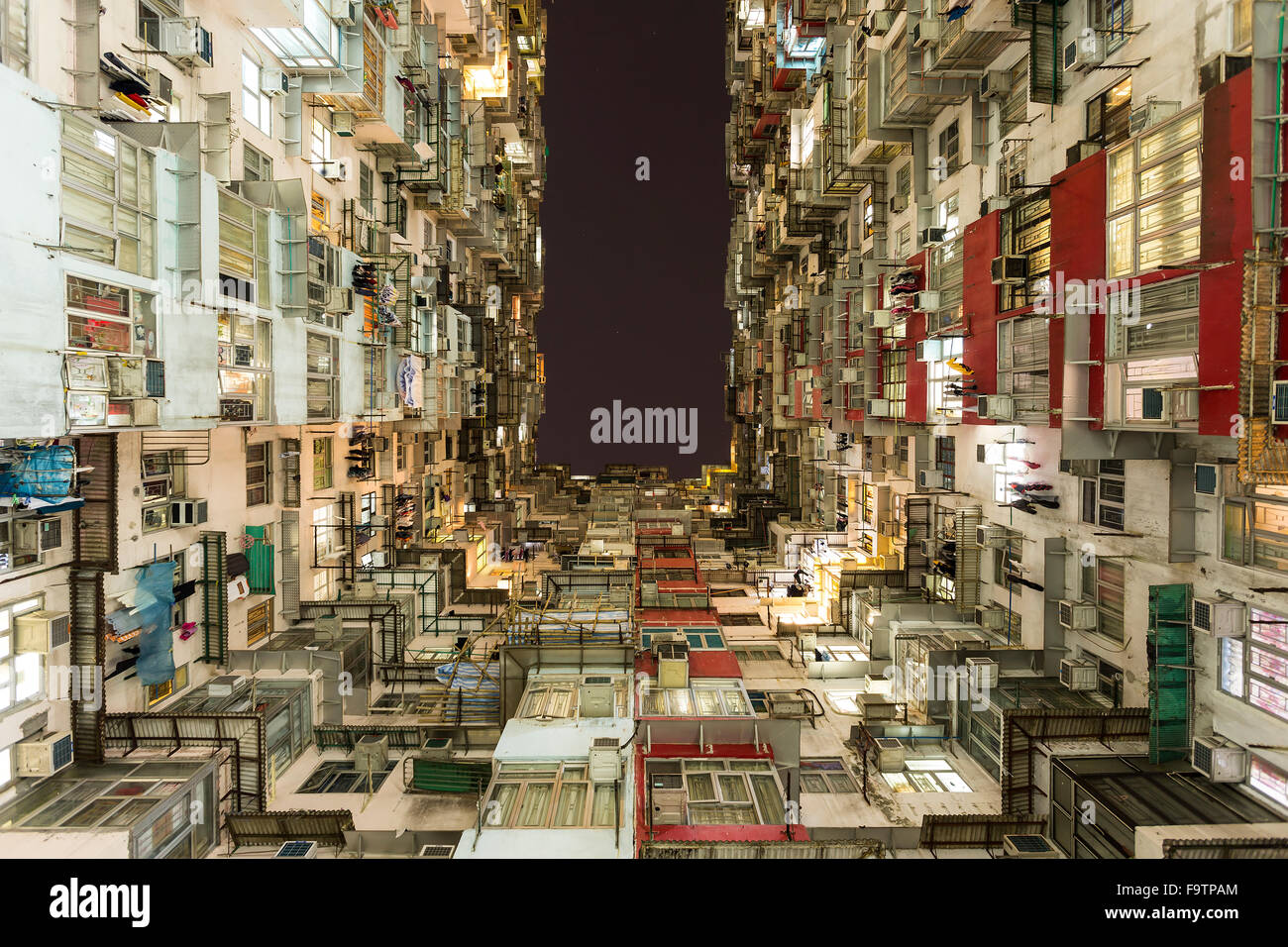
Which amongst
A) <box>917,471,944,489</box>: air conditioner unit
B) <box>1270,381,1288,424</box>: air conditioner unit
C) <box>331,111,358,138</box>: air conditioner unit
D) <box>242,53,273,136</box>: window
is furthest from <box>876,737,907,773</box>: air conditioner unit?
<box>331,111,358,138</box>: air conditioner unit

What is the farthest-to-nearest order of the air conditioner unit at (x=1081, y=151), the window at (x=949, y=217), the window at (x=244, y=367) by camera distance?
the window at (x=949, y=217) < the air conditioner unit at (x=1081, y=151) < the window at (x=244, y=367)

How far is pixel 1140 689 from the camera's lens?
14812 mm

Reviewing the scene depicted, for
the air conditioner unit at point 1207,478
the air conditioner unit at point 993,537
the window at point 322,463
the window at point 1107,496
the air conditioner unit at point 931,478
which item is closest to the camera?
the air conditioner unit at point 1207,478

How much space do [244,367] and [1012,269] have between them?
1949 centimetres

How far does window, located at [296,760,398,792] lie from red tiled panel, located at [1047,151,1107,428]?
18.4m

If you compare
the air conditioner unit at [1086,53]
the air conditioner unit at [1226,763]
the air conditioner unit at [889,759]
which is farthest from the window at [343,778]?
the air conditioner unit at [1086,53]

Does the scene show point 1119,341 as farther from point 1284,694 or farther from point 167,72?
point 167,72

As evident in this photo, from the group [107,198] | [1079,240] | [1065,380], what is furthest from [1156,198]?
[107,198]

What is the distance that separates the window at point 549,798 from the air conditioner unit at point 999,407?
1399 cm

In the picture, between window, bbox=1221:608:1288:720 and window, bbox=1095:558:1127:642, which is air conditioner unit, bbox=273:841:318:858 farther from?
window, bbox=1095:558:1127:642

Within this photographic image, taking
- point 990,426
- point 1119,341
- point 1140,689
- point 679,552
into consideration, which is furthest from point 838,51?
point 1140,689

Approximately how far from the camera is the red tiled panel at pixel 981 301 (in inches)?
731

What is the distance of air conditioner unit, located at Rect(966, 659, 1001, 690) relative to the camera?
17.2 metres

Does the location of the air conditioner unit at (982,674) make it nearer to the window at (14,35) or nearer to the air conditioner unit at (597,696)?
the air conditioner unit at (597,696)
